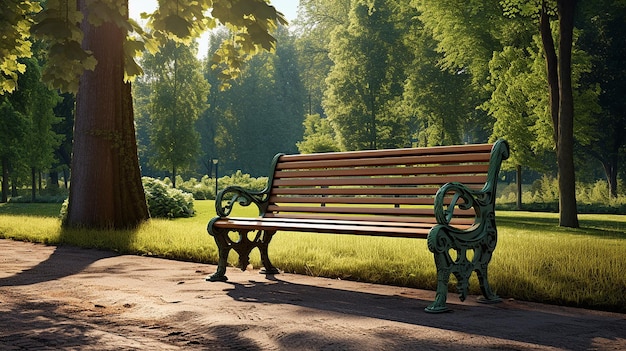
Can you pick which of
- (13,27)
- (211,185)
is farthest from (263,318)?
(211,185)

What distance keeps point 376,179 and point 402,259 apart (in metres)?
1.50

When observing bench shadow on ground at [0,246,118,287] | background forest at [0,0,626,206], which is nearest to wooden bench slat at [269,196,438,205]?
bench shadow on ground at [0,246,118,287]

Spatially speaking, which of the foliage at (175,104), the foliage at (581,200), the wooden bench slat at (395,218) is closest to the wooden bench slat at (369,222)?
the wooden bench slat at (395,218)

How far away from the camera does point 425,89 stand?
126 ft

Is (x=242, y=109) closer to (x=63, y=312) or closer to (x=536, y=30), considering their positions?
(x=536, y=30)

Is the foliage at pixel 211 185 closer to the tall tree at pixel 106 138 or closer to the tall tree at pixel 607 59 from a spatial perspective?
the tall tree at pixel 607 59

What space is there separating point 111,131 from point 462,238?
8008mm

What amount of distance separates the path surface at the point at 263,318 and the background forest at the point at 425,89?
1118 cm

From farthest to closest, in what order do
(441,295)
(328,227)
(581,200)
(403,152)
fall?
1. (581,200)
2. (403,152)
3. (328,227)
4. (441,295)

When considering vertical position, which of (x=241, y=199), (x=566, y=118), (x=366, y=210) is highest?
(x=566, y=118)

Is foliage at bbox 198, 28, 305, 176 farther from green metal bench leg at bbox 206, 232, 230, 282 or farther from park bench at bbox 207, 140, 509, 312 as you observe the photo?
green metal bench leg at bbox 206, 232, 230, 282

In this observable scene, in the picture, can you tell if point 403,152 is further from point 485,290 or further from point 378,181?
point 485,290

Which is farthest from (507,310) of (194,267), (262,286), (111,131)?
(111,131)

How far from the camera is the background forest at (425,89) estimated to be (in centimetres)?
2352
